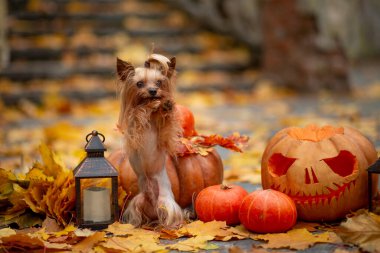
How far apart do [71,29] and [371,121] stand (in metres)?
5.09

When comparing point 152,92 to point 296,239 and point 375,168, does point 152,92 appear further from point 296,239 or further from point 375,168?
point 375,168

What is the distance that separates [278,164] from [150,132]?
71cm

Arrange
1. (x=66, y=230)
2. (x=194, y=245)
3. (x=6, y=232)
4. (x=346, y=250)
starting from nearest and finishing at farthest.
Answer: (x=346, y=250)
(x=194, y=245)
(x=6, y=232)
(x=66, y=230)

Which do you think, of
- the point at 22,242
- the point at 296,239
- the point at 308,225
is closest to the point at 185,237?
the point at 296,239

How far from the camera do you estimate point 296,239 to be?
2.72 m

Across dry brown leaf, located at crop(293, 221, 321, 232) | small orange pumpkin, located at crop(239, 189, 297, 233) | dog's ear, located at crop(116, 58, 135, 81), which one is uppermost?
dog's ear, located at crop(116, 58, 135, 81)

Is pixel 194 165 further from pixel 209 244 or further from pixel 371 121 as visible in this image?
pixel 371 121

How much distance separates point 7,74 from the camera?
28.6 ft

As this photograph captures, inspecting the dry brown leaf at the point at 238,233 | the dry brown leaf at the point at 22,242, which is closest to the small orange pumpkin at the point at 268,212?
the dry brown leaf at the point at 238,233

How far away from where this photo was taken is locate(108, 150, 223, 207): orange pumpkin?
3207 mm

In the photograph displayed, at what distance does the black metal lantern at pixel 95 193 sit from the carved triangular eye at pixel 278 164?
2.63ft

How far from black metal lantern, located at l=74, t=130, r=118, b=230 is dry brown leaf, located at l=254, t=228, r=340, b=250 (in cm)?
71

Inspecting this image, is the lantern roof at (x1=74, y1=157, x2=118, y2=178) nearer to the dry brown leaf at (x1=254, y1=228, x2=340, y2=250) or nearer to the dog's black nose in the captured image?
the dog's black nose

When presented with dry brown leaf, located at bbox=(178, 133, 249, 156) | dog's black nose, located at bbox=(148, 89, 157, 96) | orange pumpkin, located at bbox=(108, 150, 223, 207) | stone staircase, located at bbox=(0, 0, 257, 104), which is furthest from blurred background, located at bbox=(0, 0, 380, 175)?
dog's black nose, located at bbox=(148, 89, 157, 96)
